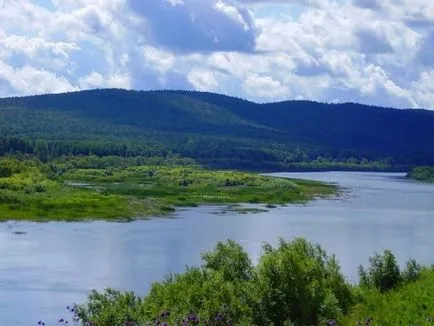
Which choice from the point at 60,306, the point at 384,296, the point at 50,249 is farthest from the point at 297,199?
the point at 384,296

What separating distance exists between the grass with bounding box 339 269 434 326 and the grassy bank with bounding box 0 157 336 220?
5444 centimetres

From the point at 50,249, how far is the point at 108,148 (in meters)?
136

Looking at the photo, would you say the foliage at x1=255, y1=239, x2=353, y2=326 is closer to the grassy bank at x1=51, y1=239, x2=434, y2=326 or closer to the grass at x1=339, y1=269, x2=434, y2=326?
the grassy bank at x1=51, y1=239, x2=434, y2=326

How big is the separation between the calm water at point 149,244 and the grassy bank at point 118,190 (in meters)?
5.91

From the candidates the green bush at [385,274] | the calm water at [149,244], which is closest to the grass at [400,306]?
the green bush at [385,274]

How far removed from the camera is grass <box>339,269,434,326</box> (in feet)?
71.1

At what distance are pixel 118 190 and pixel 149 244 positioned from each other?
154 feet

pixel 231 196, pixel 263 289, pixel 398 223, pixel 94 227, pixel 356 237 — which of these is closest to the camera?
pixel 263 289

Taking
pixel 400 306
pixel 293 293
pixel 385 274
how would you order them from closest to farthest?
1. pixel 400 306
2. pixel 293 293
3. pixel 385 274

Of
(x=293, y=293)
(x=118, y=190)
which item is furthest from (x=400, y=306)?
(x=118, y=190)

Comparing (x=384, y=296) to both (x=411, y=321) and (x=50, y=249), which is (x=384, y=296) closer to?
(x=411, y=321)

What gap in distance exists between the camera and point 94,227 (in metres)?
75.6

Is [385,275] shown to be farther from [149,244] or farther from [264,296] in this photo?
[149,244]

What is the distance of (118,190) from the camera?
110 metres
